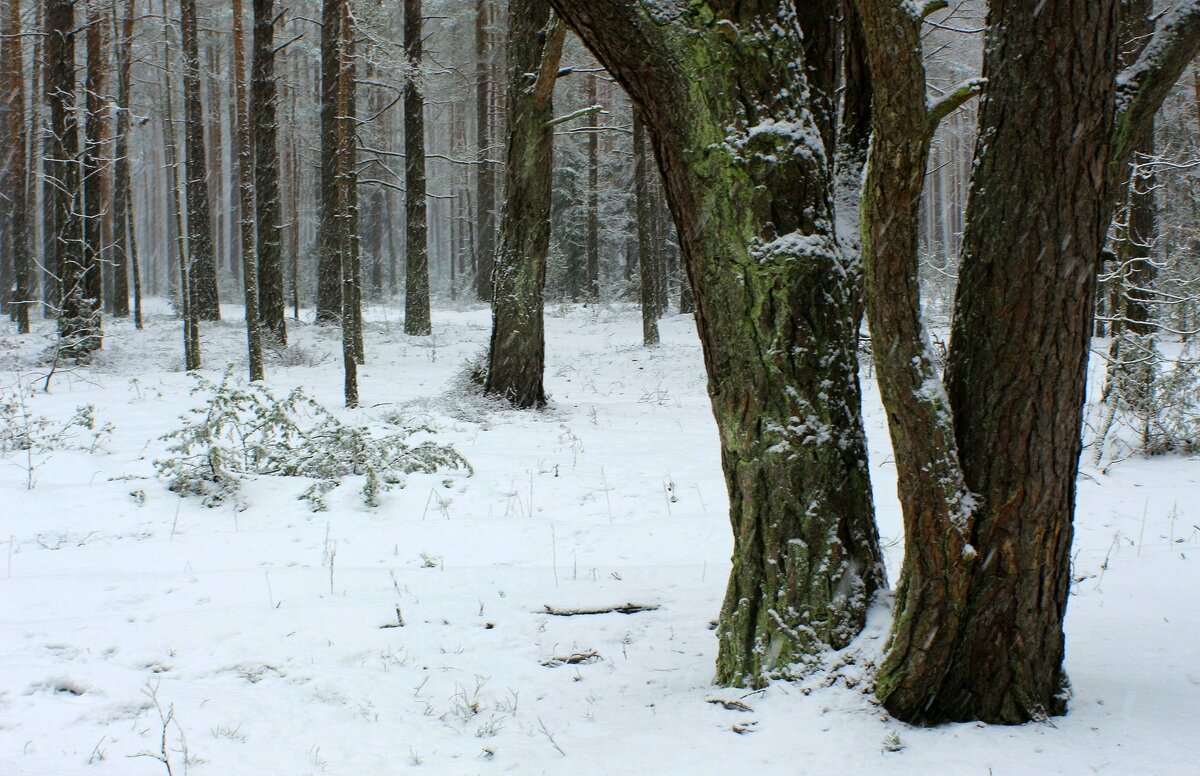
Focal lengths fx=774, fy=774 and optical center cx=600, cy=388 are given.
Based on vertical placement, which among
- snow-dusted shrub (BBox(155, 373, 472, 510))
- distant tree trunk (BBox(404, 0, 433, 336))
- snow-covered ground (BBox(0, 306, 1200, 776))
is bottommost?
snow-covered ground (BBox(0, 306, 1200, 776))

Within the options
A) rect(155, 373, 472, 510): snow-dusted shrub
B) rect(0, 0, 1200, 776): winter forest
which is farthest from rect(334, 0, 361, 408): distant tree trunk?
rect(0, 0, 1200, 776): winter forest

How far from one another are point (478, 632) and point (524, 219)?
710 cm

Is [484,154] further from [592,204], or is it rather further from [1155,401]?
[1155,401]

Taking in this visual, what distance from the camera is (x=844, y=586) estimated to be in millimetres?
2955

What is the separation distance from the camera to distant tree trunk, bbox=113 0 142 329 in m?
18.1

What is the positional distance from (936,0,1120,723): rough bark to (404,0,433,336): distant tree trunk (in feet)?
51.6

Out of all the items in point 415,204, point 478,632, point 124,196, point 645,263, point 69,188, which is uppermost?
point 124,196

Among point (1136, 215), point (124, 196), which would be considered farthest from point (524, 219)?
point (124, 196)

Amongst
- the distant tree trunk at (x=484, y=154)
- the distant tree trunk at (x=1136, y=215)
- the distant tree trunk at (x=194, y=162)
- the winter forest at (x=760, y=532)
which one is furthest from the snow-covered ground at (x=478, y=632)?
the distant tree trunk at (x=484, y=154)

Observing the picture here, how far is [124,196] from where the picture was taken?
22.0 metres

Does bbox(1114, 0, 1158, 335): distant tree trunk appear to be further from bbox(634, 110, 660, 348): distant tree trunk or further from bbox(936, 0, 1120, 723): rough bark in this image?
bbox(634, 110, 660, 348): distant tree trunk

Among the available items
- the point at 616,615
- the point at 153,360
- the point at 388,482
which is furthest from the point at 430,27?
the point at 616,615

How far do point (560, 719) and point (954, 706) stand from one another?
4.94 ft

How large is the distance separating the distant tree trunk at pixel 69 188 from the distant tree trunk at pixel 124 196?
2.10 m
